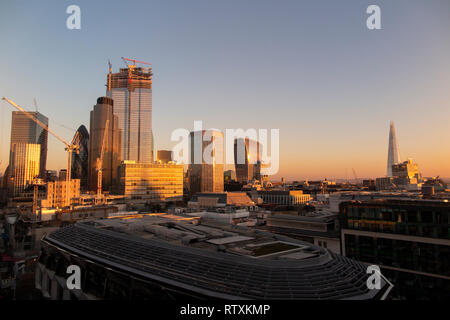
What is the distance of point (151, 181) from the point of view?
496 ft

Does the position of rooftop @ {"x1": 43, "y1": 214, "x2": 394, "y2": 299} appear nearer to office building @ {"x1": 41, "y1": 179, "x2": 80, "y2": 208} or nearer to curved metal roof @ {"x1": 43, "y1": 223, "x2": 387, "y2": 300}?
curved metal roof @ {"x1": 43, "y1": 223, "x2": 387, "y2": 300}

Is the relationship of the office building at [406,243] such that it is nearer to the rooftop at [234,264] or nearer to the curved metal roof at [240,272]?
the rooftop at [234,264]

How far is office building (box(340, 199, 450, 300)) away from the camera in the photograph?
35.9 meters

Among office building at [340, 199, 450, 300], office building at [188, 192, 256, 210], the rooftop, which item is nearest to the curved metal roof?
the rooftop

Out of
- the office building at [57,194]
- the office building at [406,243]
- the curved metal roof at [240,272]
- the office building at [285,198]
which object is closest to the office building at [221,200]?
the office building at [285,198]

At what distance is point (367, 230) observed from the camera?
42.2 m

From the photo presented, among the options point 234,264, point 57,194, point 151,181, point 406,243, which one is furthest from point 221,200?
point 234,264

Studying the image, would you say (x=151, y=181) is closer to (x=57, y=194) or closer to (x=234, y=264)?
(x=57, y=194)

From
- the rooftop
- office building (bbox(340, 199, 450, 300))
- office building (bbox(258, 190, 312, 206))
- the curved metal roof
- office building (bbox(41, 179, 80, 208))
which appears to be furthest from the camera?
office building (bbox(258, 190, 312, 206))

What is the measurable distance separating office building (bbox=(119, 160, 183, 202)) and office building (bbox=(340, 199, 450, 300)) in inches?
4716

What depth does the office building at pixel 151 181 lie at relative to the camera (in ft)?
474

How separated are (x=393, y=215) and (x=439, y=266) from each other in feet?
25.3
